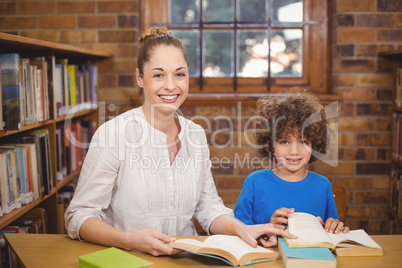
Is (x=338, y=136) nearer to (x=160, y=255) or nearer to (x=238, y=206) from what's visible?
(x=238, y=206)

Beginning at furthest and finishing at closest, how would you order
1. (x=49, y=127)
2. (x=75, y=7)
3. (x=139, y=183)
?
1. (x=75, y=7)
2. (x=49, y=127)
3. (x=139, y=183)

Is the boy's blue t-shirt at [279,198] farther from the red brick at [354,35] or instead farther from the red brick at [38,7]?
the red brick at [38,7]

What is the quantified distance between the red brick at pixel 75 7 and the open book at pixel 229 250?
204 centimetres

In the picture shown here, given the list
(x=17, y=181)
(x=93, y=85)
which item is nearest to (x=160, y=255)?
(x=17, y=181)

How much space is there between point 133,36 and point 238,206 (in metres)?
1.61

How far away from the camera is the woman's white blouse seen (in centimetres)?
145

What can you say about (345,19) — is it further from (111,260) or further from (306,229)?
(111,260)

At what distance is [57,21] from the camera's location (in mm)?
2789

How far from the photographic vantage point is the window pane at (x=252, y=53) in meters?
2.89

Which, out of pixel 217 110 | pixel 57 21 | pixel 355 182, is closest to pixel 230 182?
pixel 217 110

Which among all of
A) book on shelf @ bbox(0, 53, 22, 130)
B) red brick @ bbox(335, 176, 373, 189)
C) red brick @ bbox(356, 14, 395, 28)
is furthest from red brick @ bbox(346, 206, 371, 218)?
book on shelf @ bbox(0, 53, 22, 130)

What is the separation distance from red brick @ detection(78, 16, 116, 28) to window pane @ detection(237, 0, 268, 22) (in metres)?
0.86

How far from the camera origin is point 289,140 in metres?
1.62

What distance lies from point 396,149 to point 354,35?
0.77 meters
